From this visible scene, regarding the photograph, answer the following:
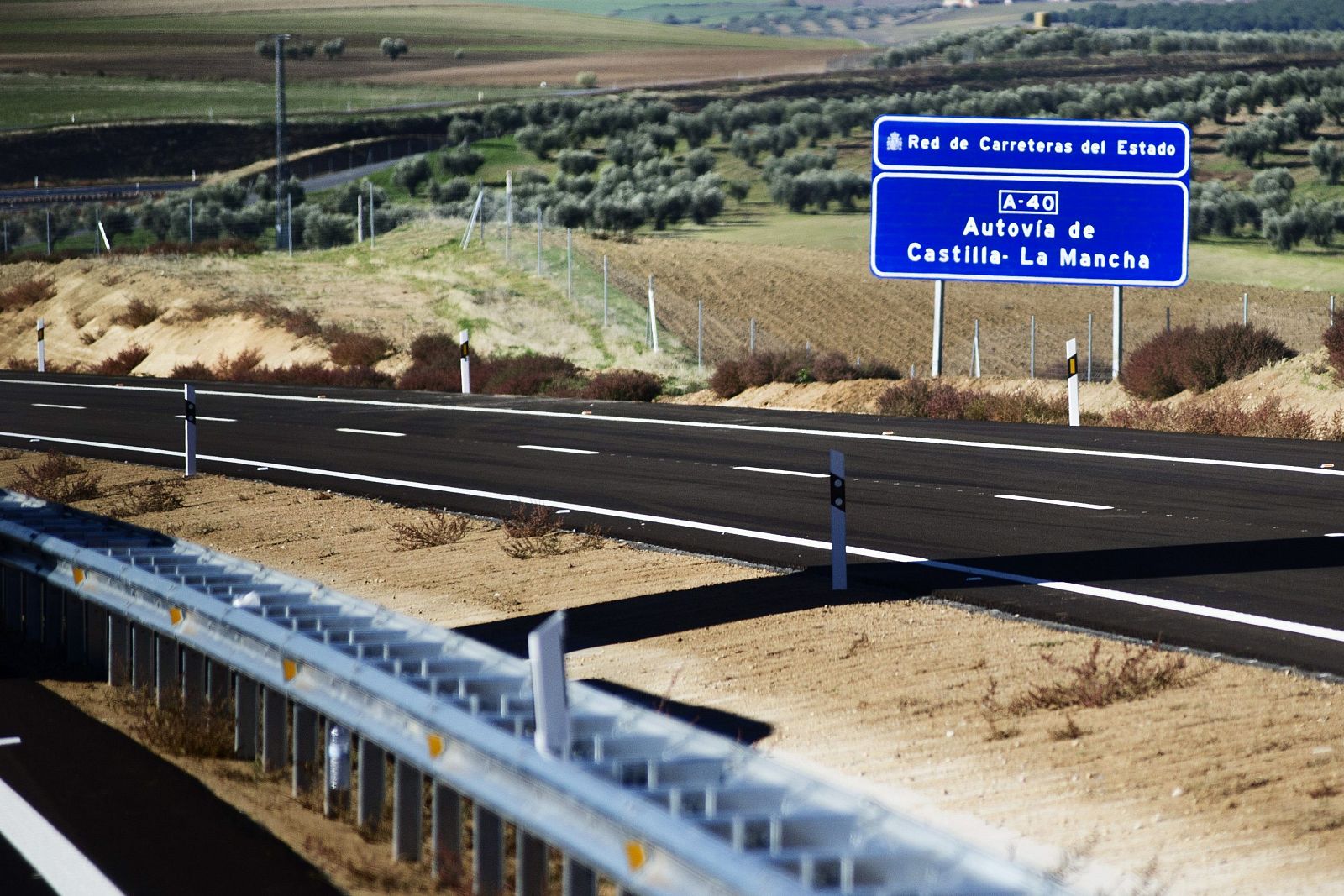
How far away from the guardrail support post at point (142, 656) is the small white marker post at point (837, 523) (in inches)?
197

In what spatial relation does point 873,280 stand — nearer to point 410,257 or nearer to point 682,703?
point 410,257

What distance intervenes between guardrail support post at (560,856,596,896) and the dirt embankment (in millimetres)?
1109

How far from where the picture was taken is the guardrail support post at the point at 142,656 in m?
9.73

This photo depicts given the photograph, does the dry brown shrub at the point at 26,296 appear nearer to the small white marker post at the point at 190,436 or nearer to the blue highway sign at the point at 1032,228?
the blue highway sign at the point at 1032,228

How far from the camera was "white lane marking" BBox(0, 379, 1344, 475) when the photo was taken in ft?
66.6

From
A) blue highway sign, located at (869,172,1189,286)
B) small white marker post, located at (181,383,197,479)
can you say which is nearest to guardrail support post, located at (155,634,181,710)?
small white marker post, located at (181,383,197,479)

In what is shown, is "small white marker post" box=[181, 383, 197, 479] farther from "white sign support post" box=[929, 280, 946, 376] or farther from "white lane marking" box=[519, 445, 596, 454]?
"white sign support post" box=[929, 280, 946, 376]

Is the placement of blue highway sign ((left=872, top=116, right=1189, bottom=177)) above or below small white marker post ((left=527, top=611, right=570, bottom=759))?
above

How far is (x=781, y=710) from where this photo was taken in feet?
31.5

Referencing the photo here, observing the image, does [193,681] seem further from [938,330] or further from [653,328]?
[653,328]

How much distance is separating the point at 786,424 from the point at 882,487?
758 centimetres

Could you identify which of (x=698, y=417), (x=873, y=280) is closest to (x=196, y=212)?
(x=873, y=280)

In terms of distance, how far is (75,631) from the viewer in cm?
1065

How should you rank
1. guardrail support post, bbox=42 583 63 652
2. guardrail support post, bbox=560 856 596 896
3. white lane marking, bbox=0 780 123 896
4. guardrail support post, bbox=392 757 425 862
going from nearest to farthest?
guardrail support post, bbox=560 856 596 896, white lane marking, bbox=0 780 123 896, guardrail support post, bbox=392 757 425 862, guardrail support post, bbox=42 583 63 652
